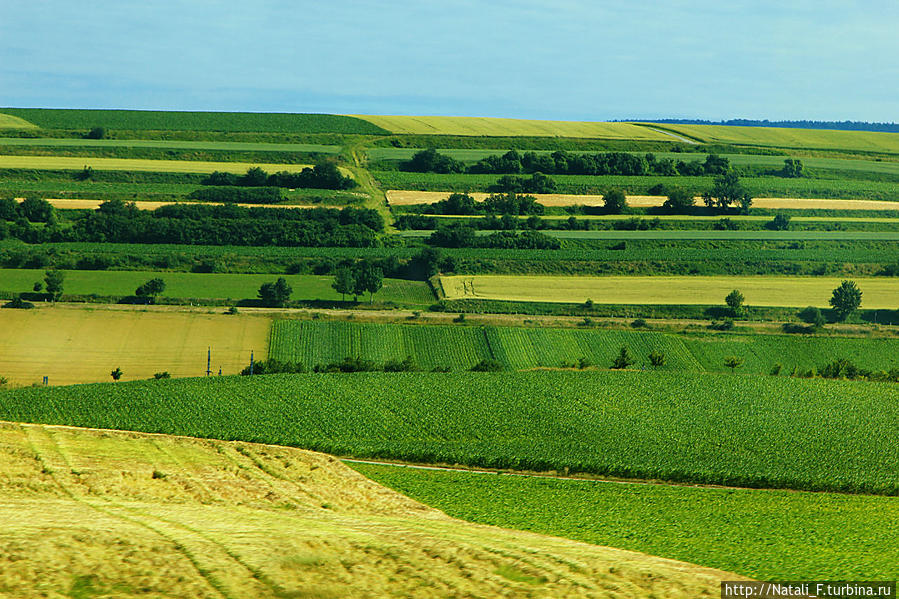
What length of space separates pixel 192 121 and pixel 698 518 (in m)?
135

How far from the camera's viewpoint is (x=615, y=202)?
11412 cm

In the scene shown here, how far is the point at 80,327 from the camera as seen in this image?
232 ft

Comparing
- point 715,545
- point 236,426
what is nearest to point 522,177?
point 236,426

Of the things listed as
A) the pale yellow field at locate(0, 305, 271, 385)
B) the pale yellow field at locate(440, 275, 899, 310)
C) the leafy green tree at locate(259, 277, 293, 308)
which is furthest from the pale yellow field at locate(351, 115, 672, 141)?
the pale yellow field at locate(0, 305, 271, 385)

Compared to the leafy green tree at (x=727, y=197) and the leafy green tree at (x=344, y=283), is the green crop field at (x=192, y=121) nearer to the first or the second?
the leafy green tree at (x=727, y=197)

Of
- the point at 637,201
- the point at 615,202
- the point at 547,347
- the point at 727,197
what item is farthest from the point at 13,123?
the point at 727,197

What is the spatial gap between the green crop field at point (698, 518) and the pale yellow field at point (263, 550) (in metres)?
2.89

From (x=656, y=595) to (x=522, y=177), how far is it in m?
107

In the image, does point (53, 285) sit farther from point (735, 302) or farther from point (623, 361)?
point (735, 302)

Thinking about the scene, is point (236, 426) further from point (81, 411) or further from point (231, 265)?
point (231, 265)

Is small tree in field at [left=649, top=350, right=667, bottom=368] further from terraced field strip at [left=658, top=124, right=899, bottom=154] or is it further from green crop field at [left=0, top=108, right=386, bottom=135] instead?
terraced field strip at [left=658, top=124, right=899, bottom=154]

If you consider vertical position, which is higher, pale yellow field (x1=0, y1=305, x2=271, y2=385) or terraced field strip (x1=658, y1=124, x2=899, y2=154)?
terraced field strip (x1=658, y1=124, x2=899, y2=154)

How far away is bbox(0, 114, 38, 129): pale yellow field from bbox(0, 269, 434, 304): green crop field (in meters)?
64.2

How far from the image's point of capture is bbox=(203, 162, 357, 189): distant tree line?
379 feet
